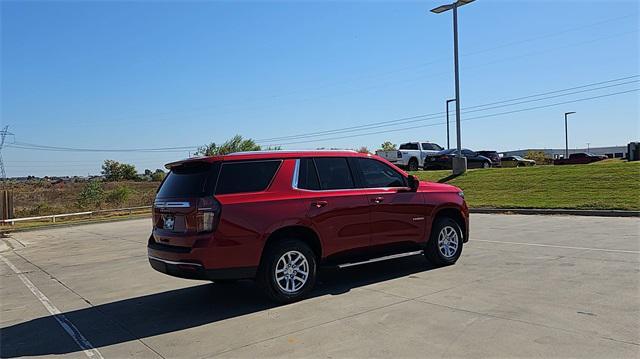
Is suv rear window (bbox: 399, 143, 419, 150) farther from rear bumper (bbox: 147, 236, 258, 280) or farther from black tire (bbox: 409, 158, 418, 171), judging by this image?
rear bumper (bbox: 147, 236, 258, 280)

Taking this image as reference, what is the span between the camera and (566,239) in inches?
422

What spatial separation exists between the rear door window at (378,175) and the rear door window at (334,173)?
284 mm

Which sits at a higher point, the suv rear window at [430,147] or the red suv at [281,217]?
the suv rear window at [430,147]

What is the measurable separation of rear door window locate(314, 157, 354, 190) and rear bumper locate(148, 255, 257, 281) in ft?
5.29

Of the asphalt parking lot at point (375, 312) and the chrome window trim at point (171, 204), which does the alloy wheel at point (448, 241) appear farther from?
the chrome window trim at point (171, 204)

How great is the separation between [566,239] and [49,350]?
9.55 m

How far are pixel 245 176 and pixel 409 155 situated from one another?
25.7 m

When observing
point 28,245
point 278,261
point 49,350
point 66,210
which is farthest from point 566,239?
point 66,210

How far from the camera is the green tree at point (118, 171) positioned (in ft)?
321

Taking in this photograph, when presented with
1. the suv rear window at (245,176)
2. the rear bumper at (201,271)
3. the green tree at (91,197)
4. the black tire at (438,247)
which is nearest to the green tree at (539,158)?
the green tree at (91,197)

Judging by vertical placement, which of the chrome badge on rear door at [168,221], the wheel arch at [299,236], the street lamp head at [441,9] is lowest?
the wheel arch at [299,236]

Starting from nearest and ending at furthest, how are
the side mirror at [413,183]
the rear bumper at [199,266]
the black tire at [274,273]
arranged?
the rear bumper at [199,266]
the black tire at [274,273]
the side mirror at [413,183]

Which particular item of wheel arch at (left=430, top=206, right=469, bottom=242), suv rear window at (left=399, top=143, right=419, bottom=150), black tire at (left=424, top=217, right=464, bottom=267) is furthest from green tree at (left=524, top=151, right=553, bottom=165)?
black tire at (left=424, top=217, right=464, bottom=267)

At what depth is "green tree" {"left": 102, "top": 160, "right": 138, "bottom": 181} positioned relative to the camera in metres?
97.8
